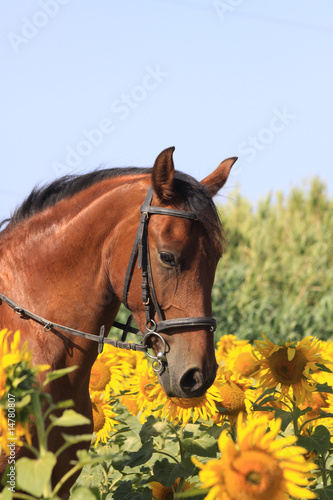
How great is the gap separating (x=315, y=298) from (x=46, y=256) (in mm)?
13284

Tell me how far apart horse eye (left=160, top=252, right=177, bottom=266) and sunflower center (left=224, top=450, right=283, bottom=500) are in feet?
4.23

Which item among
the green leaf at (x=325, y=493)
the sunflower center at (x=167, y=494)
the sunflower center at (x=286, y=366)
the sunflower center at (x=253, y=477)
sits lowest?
the sunflower center at (x=167, y=494)

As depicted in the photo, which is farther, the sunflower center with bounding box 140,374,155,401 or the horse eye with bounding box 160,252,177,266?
the sunflower center with bounding box 140,374,155,401

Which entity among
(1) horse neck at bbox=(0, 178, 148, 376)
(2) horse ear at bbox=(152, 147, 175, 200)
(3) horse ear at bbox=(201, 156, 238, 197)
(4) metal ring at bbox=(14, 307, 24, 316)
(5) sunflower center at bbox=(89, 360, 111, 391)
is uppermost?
(3) horse ear at bbox=(201, 156, 238, 197)

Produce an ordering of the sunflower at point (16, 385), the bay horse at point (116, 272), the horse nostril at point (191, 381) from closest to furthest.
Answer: the sunflower at point (16, 385) < the horse nostril at point (191, 381) < the bay horse at point (116, 272)

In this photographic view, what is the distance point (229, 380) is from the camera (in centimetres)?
337

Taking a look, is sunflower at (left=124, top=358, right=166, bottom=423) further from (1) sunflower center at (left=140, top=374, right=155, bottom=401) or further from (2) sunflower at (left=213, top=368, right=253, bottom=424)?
(2) sunflower at (left=213, top=368, right=253, bottom=424)

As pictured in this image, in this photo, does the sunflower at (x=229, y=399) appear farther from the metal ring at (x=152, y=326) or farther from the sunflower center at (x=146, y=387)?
the metal ring at (x=152, y=326)

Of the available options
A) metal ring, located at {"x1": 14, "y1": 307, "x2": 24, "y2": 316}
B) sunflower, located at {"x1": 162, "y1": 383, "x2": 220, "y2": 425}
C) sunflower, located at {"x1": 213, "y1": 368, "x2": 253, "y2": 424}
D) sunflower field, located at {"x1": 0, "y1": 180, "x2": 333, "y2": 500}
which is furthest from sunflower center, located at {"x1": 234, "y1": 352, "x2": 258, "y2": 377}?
metal ring, located at {"x1": 14, "y1": 307, "x2": 24, "y2": 316}

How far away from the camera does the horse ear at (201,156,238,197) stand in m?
3.09

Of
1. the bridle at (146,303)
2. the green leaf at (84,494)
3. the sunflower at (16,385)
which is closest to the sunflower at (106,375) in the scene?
the bridle at (146,303)

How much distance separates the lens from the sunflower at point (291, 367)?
9.42 ft

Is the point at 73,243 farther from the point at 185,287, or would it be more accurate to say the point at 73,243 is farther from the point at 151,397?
the point at 151,397

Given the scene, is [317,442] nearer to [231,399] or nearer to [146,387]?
[231,399]
